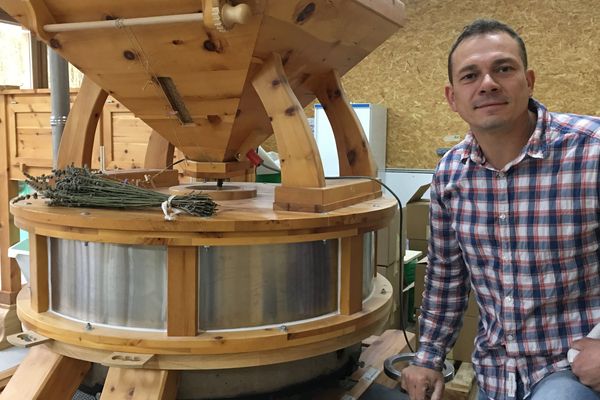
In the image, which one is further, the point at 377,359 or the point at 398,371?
the point at 377,359

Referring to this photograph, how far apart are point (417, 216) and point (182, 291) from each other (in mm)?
2659

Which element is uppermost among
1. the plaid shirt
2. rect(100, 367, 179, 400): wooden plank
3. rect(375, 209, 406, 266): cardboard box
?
the plaid shirt

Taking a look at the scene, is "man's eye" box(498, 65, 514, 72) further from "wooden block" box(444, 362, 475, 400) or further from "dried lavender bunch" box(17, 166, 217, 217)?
"wooden block" box(444, 362, 475, 400)

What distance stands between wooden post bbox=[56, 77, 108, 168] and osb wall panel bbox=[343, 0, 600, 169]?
4.97 m

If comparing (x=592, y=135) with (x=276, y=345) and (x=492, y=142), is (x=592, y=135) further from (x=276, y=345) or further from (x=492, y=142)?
(x=276, y=345)

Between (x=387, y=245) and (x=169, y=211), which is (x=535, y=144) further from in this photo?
(x=387, y=245)

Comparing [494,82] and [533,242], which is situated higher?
[494,82]

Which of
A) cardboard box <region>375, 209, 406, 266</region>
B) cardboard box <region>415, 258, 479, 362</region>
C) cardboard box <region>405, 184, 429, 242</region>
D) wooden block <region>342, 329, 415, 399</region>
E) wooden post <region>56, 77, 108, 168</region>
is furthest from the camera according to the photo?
cardboard box <region>405, 184, 429, 242</region>

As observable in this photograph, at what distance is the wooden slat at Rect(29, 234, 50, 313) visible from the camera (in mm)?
1752

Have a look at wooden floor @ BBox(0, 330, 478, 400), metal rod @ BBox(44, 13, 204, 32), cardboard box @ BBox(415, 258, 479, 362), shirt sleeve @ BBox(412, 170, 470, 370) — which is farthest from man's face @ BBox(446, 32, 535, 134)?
cardboard box @ BBox(415, 258, 479, 362)

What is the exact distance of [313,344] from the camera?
1.70 m

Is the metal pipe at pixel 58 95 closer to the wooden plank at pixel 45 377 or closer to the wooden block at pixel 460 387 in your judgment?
the wooden plank at pixel 45 377

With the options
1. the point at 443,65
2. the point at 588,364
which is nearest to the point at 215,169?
the point at 588,364

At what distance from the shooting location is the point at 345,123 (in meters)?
2.29
